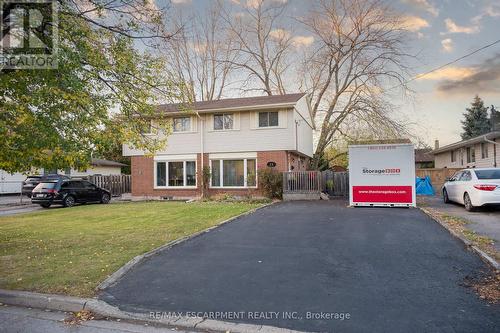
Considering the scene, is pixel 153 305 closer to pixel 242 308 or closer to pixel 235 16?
pixel 242 308

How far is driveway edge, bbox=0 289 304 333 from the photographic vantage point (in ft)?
Answer: 13.6

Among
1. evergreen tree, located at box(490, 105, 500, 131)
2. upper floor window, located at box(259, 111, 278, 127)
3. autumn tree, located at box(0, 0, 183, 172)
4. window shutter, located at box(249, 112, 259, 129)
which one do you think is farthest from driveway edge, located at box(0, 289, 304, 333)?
evergreen tree, located at box(490, 105, 500, 131)

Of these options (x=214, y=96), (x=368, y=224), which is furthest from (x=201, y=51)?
(x=368, y=224)

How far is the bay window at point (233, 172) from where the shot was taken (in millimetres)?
21163

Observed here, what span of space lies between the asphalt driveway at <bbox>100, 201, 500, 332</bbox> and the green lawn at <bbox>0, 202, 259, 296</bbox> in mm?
742

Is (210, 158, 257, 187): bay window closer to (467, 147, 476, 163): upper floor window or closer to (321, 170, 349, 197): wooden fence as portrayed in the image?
(321, 170, 349, 197): wooden fence

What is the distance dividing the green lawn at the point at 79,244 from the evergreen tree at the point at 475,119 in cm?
4597

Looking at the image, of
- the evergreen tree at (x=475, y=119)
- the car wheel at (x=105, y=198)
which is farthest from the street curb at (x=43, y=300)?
the evergreen tree at (x=475, y=119)

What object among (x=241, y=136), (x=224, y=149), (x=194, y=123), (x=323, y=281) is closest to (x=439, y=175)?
(x=241, y=136)

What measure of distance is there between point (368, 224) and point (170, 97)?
24.0 feet

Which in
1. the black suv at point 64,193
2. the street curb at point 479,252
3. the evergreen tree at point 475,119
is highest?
the evergreen tree at point 475,119

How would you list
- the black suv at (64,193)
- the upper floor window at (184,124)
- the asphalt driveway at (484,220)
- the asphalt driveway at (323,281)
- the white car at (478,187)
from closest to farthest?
the asphalt driveway at (323,281), the asphalt driveway at (484,220), the white car at (478,187), the black suv at (64,193), the upper floor window at (184,124)

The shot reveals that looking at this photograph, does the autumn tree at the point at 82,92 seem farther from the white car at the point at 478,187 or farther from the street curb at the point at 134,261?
the white car at the point at 478,187

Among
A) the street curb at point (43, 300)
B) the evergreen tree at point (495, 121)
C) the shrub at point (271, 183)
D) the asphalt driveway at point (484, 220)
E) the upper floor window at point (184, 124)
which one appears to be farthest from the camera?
the evergreen tree at point (495, 121)
